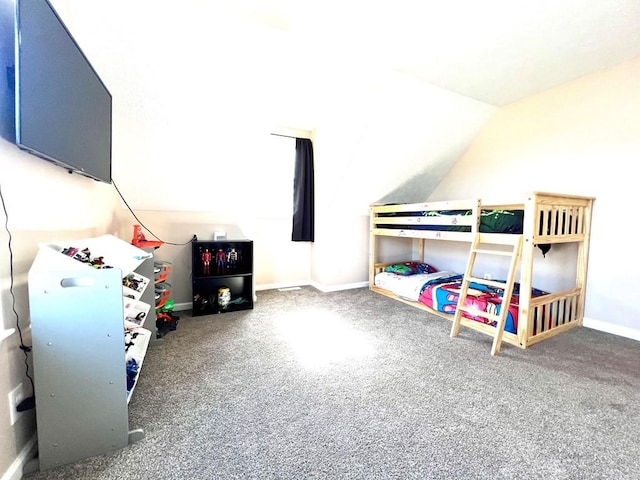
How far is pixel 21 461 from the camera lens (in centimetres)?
105

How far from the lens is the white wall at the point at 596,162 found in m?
2.36

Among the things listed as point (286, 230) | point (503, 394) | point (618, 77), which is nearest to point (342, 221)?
point (286, 230)

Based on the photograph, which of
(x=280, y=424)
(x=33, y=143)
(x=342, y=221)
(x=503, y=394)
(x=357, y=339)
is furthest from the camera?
(x=342, y=221)

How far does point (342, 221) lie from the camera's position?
3727 millimetres

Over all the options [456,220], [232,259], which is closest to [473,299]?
[456,220]

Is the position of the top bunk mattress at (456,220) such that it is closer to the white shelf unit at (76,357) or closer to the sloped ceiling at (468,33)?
the sloped ceiling at (468,33)

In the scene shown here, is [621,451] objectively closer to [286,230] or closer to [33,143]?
[33,143]

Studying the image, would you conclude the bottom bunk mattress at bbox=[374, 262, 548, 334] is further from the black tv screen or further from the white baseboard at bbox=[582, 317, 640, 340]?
the black tv screen

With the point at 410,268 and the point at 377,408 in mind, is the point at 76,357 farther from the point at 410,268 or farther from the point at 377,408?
the point at 410,268

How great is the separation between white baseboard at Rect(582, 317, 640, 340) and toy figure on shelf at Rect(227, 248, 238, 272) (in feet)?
11.3

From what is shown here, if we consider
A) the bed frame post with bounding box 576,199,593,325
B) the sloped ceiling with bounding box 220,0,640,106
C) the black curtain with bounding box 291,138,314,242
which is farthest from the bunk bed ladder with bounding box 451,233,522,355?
the black curtain with bounding box 291,138,314,242

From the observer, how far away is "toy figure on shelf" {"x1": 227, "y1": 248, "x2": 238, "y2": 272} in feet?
10.2

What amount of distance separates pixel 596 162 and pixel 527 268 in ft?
4.53

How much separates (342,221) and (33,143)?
3.02 m
